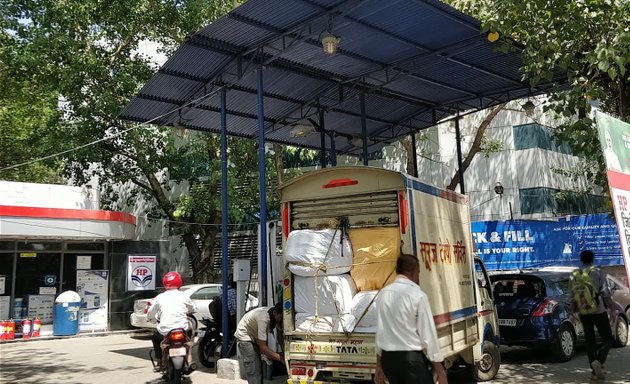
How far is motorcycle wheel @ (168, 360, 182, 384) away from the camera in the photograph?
7.71m

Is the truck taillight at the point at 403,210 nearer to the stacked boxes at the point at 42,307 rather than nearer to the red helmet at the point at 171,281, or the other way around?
the red helmet at the point at 171,281

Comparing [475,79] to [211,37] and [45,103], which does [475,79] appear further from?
[45,103]

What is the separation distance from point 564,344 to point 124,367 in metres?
8.30

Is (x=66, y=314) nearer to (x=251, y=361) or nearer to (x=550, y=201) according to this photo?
(x=251, y=361)

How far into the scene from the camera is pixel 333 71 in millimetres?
12086

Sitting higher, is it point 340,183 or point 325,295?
point 340,183

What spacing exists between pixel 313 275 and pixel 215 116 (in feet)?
23.8

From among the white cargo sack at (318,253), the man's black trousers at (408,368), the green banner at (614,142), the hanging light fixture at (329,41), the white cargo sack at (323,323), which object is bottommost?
the man's black trousers at (408,368)

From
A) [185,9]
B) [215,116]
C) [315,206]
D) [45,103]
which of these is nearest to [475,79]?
[215,116]

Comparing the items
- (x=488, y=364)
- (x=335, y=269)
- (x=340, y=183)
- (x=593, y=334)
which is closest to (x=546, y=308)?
(x=593, y=334)

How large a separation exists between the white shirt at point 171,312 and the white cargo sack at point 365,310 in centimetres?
265

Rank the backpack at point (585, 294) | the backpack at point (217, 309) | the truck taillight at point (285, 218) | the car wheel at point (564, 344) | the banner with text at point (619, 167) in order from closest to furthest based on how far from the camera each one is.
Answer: the banner with text at point (619, 167), the truck taillight at point (285, 218), the backpack at point (585, 294), the car wheel at point (564, 344), the backpack at point (217, 309)

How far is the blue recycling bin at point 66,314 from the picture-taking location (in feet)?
52.5

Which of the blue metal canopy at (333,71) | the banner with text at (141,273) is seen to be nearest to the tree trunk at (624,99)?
the blue metal canopy at (333,71)
